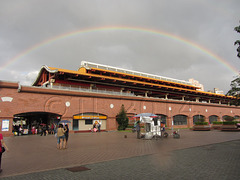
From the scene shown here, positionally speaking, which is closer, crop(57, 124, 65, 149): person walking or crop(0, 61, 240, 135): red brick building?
crop(57, 124, 65, 149): person walking

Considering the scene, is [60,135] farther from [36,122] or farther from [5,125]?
[36,122]

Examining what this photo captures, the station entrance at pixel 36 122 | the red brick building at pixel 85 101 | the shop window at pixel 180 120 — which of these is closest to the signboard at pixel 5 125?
the red brick building at pixel 85 101

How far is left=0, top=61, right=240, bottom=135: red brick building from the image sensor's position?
27438 mm

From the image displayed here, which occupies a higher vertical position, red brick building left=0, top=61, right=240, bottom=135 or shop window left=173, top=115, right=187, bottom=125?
red brick building left=0, top=61, right=240, bottom=135

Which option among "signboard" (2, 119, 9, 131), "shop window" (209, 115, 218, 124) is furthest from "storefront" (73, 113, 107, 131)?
"shop window" (209, 115, 218, 124)

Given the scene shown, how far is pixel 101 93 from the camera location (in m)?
36.5

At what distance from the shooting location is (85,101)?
1337 inches

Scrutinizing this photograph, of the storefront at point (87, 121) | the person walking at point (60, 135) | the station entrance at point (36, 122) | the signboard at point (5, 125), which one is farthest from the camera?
the storefront at point (87, 121)

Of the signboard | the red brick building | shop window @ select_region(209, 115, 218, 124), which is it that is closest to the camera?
the signboard

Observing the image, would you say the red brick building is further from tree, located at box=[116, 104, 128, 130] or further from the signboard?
tree, located at box=[116, 104, 128, 130]

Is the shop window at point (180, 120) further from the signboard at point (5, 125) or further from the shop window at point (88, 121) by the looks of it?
the signboard at point (5, 125)

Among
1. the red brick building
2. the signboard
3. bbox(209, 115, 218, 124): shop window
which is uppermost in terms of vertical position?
the red brick building

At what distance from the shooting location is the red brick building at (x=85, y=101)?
90.0ft

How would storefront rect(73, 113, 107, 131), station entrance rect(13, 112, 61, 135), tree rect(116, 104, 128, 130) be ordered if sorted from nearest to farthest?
station entrance rect(13, 112, 61, 135) < storefront rect(73, 113, 107, 131) < tree rect(116, 104, 128, 130)
